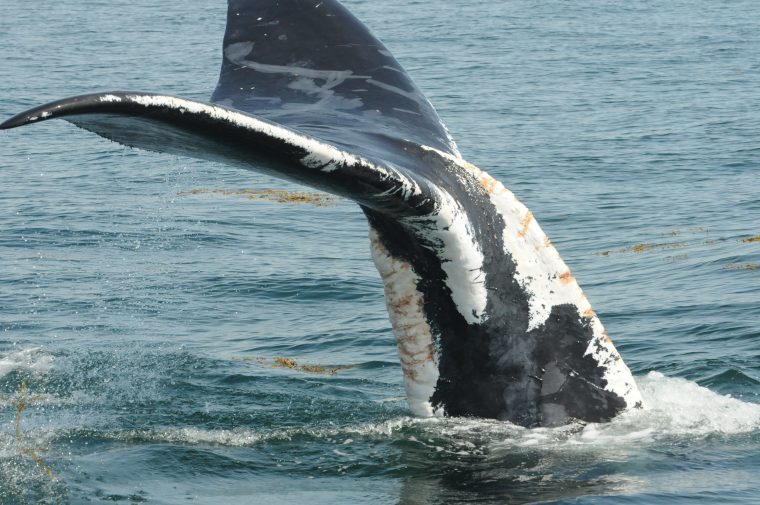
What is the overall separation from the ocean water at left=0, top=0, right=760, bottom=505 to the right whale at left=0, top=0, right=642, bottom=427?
16cm

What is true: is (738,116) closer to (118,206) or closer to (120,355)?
(118,206)

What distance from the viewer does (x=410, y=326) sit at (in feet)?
16.7

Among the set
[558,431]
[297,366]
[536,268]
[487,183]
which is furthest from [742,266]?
[487,183]

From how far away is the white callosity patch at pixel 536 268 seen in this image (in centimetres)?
511

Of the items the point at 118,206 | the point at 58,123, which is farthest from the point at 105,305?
the point at 58,123

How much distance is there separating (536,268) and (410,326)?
533 millimetres

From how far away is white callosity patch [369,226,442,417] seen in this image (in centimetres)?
502

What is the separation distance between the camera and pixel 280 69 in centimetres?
569

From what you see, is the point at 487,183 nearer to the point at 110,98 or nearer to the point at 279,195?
the point at 110,98

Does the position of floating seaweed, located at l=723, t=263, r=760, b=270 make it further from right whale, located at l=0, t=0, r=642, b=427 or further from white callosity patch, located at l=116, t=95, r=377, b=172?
white callosity patch, located at l=116, t=95, r=377, b=172

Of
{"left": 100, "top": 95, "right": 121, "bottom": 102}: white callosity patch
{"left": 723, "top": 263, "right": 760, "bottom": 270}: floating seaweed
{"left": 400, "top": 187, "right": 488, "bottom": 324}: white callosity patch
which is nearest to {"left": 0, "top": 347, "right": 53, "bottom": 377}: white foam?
{"left": 400, "top": 187, "right": 488, "bottom": 324}: white callosity patch

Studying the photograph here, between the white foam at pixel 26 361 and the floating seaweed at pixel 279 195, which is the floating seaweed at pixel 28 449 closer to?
the white foam at pixel 26 361

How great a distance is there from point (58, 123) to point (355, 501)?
1631 cm

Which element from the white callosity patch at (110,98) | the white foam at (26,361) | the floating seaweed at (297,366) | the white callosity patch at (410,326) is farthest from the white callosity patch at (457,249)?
the white foam at (26,361)
